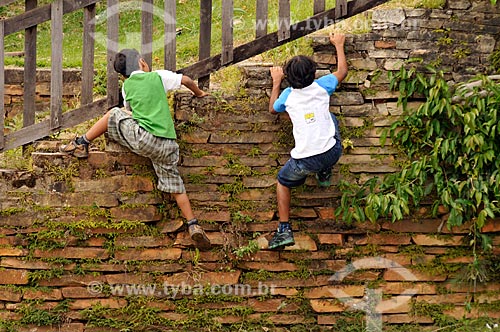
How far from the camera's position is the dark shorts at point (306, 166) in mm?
5570

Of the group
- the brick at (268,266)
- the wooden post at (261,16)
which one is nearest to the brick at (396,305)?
the brick at (268,266)

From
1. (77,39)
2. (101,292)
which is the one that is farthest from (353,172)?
(77,39)

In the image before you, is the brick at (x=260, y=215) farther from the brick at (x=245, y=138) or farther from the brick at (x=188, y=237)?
the brick at (x=245, y=138)

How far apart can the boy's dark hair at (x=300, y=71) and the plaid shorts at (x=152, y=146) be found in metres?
0.96

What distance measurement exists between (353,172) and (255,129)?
81 cm

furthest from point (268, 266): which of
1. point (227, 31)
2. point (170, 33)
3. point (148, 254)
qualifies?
point (170, 33)

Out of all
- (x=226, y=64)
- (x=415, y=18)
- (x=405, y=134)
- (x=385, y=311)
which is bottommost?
(x=385, y=311)

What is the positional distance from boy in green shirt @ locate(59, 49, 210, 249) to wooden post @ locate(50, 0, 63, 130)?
257mm

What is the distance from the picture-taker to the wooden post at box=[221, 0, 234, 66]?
575cm

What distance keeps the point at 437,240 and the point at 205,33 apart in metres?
2.32

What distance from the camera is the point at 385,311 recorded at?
5.89m

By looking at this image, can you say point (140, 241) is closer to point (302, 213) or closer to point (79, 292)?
point (79, 292)

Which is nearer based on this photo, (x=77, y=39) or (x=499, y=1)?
(x=499, y=1)

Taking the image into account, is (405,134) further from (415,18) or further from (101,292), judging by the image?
(101,292)
